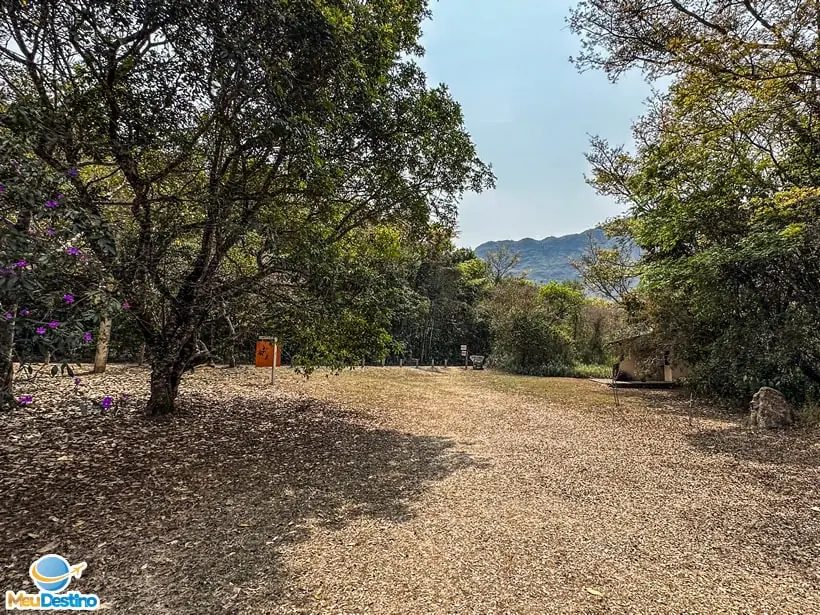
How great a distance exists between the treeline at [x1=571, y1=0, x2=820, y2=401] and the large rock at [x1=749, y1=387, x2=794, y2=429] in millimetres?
937

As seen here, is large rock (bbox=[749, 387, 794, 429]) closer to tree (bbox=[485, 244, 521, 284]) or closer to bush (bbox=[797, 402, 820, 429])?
bush (bbox=[797, 402, 820, 429])

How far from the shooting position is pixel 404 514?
9.59 feet

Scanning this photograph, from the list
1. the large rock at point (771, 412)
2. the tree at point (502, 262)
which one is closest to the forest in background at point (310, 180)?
the large rock at point (771, 412)

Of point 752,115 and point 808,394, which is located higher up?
point 752,115

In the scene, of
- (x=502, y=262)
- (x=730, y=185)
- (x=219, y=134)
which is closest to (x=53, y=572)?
Result: (x=219, y=134)

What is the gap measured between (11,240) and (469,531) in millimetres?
2886

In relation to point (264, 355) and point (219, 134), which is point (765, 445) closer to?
point (219, 134)

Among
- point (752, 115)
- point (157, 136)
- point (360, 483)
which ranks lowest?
point (360, 483)

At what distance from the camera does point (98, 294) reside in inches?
83.8

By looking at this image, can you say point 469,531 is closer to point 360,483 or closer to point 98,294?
point 360,483

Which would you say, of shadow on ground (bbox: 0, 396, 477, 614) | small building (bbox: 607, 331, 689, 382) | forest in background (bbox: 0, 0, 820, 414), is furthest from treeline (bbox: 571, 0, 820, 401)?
shadow on ground (bbox: 0, 396, 477, 614)

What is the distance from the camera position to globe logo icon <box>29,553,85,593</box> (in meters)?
1.97

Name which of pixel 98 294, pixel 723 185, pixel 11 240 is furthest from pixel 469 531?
pixel 723 185

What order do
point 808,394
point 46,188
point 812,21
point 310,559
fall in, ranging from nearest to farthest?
point 46,188 → point 310,559 → point 812,21 → point 808,394
